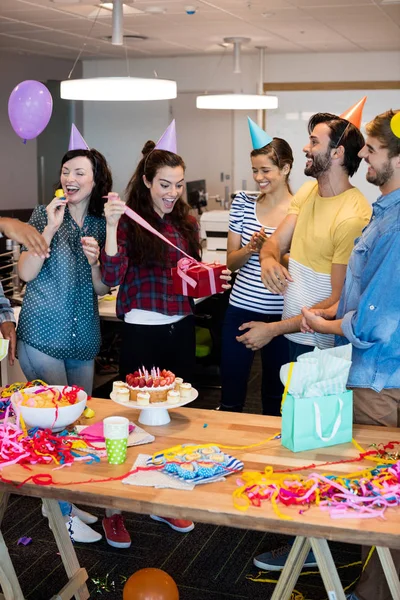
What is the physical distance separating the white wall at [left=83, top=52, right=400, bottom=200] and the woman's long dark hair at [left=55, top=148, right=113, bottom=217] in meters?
5.77

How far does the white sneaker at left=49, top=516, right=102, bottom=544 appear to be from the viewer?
3246 millimetres

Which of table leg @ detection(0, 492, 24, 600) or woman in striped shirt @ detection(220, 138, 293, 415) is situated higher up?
woman in striped shirt @ detection(220, 138, 293, 415)

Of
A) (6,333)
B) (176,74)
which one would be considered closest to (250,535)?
(6,333)

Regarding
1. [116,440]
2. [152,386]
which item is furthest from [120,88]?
[116,440]

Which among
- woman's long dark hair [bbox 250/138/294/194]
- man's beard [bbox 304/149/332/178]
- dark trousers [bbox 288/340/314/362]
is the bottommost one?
dark trousers [bbox 288/340/314/362]

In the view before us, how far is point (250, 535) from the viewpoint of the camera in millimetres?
3367

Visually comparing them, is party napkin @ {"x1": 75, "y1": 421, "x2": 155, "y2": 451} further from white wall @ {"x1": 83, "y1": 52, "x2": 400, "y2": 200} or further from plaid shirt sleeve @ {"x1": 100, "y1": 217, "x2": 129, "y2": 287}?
white wall @ {"x1": 83, "y1": 52, "x2": 400, "y2": 200}

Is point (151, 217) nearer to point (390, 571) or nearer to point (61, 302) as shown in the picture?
point (61, 302)

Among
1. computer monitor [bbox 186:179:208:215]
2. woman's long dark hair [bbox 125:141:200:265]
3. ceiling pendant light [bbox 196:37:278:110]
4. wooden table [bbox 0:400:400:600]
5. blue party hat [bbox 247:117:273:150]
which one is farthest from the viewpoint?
computer monitor [bbox 186:179:208:215]

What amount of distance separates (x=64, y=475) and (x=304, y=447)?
695 millimetres

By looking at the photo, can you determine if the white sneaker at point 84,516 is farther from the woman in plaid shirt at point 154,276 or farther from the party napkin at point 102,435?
the party napkin at point 102,435

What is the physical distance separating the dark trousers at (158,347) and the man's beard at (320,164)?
83 cm

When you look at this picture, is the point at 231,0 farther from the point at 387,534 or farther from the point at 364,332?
the point at 387,534

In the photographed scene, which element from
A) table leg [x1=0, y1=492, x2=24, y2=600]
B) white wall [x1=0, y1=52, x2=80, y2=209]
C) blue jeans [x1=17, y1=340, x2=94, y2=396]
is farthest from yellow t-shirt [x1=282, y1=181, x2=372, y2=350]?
white wall [x1=0, y1=52, x2=80, y2=209]
